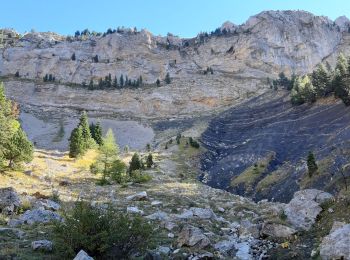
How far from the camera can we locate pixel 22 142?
40.2 meters

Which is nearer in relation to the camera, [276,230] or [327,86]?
[276,230]

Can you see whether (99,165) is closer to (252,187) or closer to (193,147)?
(252,187)

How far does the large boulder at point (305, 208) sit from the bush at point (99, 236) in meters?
8.19

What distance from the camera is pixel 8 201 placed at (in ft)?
64.3

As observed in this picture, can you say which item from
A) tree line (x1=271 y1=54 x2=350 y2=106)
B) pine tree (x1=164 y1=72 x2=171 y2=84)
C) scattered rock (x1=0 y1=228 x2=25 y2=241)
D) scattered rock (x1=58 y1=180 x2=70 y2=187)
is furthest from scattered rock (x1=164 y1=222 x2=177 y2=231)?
pine tree (x1=164 y1=72 x2=171 y2=84)

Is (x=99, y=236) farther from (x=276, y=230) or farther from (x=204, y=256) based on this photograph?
(x=276, y=230)

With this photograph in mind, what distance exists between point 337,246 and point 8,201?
14.5m

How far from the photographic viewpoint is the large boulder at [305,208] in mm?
17969

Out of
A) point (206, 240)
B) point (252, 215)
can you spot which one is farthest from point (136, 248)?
point (252, 215)

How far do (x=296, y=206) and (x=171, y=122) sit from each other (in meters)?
96.7

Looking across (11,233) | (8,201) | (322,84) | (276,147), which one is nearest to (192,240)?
(11,233)

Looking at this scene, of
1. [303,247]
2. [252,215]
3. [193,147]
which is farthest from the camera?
[193,147]

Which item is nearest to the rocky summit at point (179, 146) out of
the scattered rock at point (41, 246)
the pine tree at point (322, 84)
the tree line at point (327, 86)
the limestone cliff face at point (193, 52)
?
the scattered rock at point (41, 246)

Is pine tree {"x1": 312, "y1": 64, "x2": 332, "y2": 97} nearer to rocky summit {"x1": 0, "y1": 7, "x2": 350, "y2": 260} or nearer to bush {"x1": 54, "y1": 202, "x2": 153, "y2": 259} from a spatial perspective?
rocky summit {"x1": 0, "y1": 7, "x2": 350, "y2": 260}
